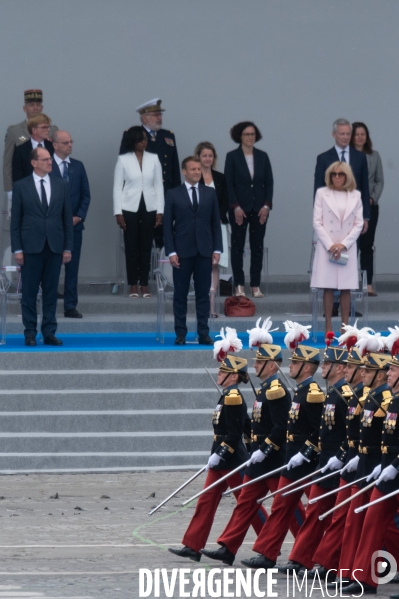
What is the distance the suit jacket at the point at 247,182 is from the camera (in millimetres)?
14125

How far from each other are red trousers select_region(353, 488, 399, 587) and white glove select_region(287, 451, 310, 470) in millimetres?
694

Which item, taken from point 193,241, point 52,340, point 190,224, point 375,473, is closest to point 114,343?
point 52,340

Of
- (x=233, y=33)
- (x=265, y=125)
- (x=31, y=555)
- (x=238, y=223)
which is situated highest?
(x=233, y=33)

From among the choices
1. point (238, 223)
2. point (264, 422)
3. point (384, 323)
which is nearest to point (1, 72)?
point (238, 223)

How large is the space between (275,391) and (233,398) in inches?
12.1

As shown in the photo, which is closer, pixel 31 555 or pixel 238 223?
pixel 31 555

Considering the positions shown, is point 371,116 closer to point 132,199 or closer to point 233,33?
point 233,33

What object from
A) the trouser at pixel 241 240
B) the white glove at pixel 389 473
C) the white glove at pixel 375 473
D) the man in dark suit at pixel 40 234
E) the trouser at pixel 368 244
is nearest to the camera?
the white glove at pixel 389 473

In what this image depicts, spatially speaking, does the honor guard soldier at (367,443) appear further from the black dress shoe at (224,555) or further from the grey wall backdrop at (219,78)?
the grey wall backdrop at (219,78)

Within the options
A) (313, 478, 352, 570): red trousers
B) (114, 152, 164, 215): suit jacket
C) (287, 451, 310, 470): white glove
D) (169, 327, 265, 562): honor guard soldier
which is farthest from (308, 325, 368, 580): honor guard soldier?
(114, 152, 164, 215): suit jacket

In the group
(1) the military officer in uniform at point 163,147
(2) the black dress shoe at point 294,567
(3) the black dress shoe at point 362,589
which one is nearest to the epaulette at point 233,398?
(2) the black dress shoe at point 294,567

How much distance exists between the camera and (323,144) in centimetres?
1628

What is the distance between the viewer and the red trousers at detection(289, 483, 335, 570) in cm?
842

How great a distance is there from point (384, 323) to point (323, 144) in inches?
122
